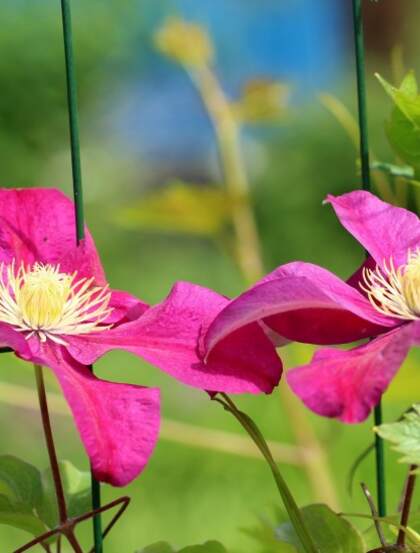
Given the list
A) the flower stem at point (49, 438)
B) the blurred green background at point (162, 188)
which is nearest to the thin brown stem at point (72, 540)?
the flower stem at point (49, 438)

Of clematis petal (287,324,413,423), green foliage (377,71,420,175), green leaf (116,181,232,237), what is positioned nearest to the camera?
clematis petal (287,324,413,423)

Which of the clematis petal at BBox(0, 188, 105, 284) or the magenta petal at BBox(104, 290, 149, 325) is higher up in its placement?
the clematis petal at BBox(0, 188, 105, 284)

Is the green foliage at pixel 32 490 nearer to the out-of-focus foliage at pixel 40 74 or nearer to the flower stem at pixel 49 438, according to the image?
the flower stem at pixel 49 438

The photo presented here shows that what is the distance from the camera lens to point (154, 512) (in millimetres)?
1728

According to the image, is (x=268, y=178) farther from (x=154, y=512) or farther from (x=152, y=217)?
(x=152, y=217)

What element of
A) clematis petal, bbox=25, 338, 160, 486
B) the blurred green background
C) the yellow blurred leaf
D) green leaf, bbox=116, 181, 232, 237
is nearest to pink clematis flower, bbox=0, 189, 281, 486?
clematis petal, bbox=25, 338, 160, 486

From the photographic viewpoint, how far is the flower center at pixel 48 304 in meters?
0.43

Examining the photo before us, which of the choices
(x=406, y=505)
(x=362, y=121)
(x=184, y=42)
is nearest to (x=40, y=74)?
(x=184, y=42)

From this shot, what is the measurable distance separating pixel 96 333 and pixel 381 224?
11 centimetres

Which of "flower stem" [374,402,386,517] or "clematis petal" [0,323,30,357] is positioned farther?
"flower stem" [374,402,386,517]

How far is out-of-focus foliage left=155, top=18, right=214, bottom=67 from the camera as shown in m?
0.91

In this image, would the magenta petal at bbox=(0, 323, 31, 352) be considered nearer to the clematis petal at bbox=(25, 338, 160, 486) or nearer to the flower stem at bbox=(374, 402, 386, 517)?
the clematis petal at bbox=(25, 338, 160, 486)

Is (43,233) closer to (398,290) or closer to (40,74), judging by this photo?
(398,290)

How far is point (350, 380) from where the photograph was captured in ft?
1.17
